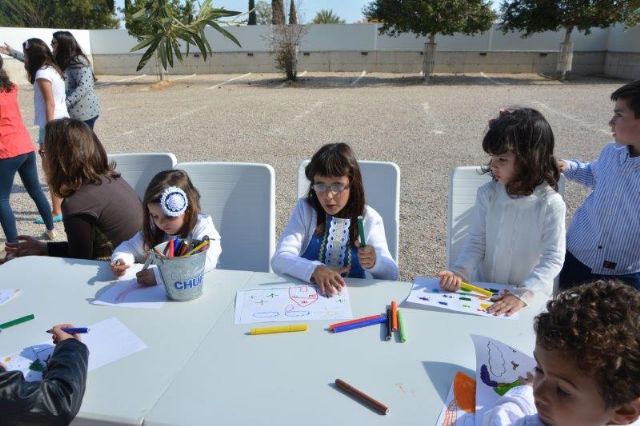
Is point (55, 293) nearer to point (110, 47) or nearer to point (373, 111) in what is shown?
point (373, 111)

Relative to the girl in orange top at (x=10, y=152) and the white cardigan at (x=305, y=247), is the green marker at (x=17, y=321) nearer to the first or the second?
the white cardigan at (x=305, y=247)

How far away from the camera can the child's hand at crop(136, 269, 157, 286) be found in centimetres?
180

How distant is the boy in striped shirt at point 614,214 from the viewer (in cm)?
200

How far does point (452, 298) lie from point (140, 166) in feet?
7.41

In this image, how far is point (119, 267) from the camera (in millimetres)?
1872

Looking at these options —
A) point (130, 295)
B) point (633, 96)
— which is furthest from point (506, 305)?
point (130, 295)

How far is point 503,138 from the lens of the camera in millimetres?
1882

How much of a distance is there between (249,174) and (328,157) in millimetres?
738

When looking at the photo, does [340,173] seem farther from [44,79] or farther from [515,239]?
[44,79]

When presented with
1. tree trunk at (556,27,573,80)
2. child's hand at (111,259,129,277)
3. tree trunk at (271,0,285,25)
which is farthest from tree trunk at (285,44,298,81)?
child's hand at (111,259,129,277)

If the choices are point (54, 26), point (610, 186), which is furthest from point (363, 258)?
point (54, 26)

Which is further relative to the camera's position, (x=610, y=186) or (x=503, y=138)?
(x=610, y=186)

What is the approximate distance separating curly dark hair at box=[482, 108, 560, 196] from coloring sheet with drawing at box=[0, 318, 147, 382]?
152 centimetres

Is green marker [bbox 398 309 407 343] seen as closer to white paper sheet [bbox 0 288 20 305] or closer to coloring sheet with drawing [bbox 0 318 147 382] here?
coloring sheet with drawing [bbox 0 318 147 382]
